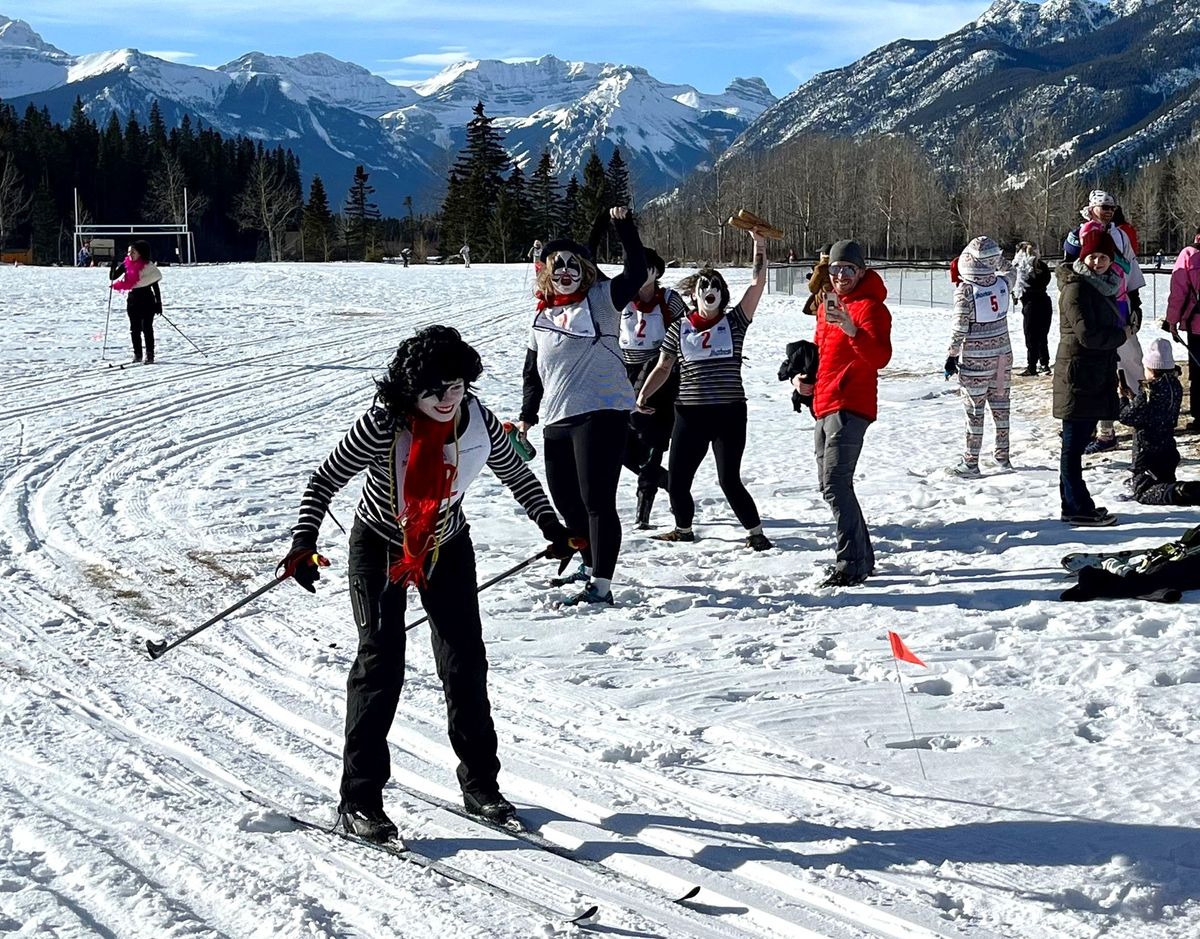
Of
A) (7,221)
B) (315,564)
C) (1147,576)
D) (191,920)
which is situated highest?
(7,221)

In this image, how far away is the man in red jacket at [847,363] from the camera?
6.67 metres

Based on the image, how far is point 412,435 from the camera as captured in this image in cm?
414

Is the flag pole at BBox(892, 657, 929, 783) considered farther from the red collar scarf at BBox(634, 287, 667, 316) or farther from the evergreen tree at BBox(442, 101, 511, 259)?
the evergreen tree at BBox(442, 101, 511, 259)

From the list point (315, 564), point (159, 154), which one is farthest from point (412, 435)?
point (159, 154)

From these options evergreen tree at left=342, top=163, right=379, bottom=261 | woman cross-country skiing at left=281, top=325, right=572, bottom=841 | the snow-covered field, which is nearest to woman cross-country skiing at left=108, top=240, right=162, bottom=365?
the snow-covered field

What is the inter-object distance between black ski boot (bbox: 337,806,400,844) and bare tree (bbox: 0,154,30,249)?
89.1m

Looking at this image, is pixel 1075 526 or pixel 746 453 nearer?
pixel 1075 526

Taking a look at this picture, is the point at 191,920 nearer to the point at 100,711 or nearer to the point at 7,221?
the point at 100,711

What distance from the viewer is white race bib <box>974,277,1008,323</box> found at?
9.62m

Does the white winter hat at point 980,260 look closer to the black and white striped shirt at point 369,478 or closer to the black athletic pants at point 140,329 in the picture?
the black and white striped shirt at point 369,478

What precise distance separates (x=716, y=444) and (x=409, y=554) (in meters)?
3.88

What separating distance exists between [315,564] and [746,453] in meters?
7.92

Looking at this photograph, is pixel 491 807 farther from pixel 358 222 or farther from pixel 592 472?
pixel 358 222

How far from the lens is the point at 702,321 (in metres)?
7.68
